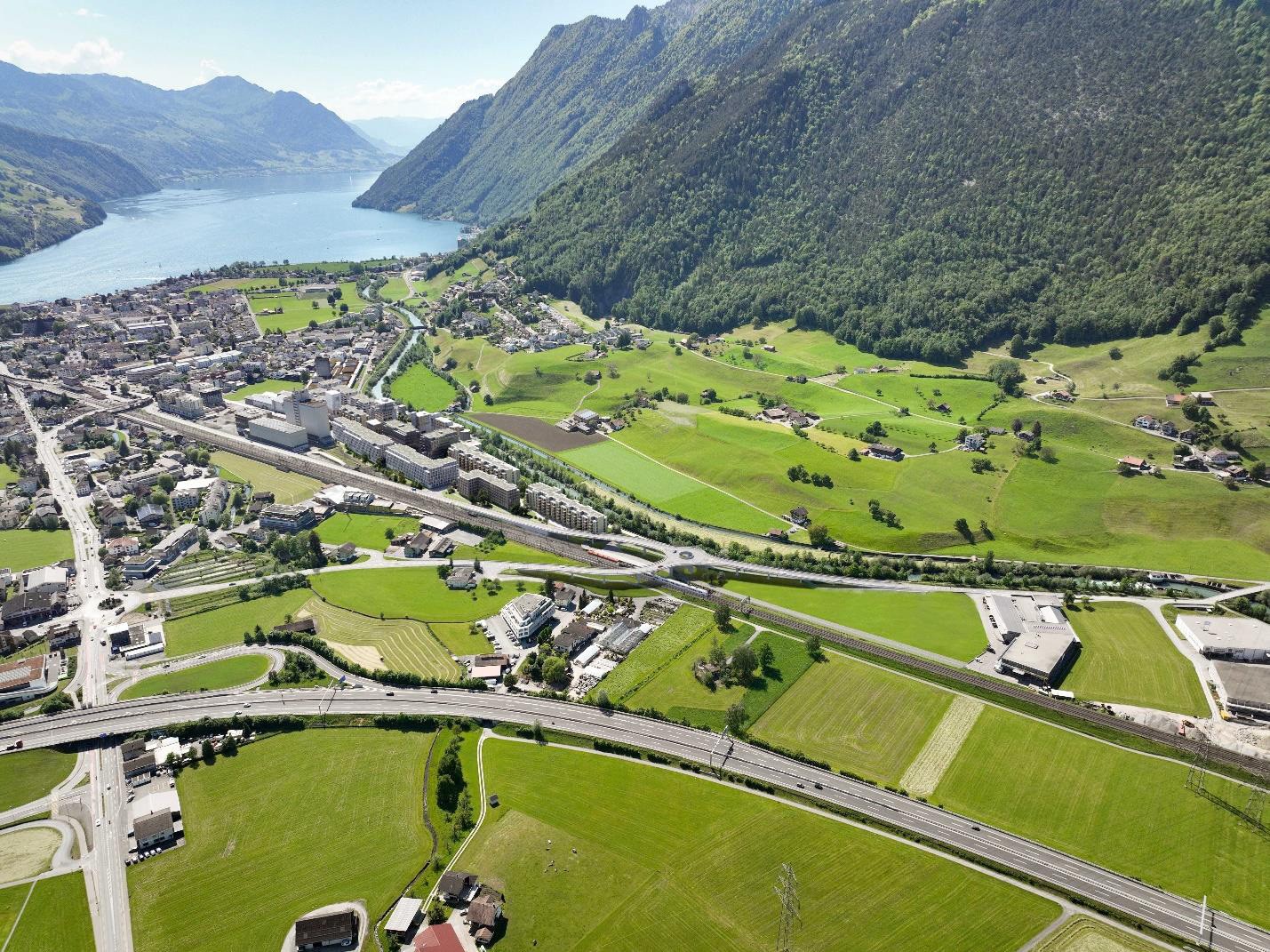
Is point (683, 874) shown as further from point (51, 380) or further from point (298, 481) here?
point (51, 380)

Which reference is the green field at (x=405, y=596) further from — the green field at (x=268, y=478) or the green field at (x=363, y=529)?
the green field at (x=268, y=478)

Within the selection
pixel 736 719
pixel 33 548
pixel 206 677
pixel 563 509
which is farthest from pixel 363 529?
pixel 736 719

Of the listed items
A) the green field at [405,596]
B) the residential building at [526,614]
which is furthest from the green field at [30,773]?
the residential building at [526,614]

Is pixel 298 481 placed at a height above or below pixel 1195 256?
below

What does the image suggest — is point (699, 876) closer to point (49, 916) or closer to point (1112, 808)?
point (1112, 808)

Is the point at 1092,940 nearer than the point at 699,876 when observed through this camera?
Yes

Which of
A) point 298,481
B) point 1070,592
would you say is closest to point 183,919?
point 298,481
